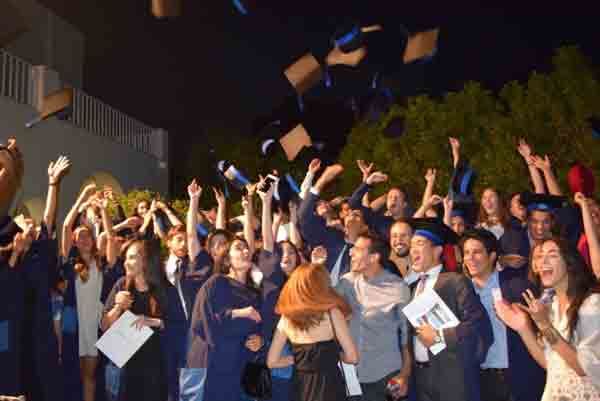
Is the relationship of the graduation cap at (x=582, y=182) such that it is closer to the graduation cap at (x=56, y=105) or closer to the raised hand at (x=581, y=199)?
the raised hand at (x=581, y=199)

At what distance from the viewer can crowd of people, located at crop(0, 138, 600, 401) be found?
4957mm

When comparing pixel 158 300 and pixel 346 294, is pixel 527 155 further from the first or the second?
pixel 158 300

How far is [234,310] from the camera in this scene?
19.5 feet

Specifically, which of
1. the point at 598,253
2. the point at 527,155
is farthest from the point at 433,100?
the point at 598,253

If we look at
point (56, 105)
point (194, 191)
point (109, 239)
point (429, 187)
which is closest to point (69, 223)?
point (109, 239)

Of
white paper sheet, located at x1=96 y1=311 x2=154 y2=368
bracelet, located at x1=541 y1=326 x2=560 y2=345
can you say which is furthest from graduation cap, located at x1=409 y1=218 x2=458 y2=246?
white paper sheet, located at x1=96 y1=311 x2=154 y2=368

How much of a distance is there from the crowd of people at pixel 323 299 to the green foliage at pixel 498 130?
13.6 m

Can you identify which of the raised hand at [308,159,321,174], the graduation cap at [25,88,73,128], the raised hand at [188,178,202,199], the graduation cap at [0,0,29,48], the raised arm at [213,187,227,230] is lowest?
the raised arm at [213,187,227,230]

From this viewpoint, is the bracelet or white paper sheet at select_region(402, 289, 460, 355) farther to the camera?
white paper sheet at select_region(402, 289, 460, 355)

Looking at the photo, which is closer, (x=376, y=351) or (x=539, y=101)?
(x=376, y=351)

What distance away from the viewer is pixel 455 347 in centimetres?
499

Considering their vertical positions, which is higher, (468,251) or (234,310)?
(468,251)

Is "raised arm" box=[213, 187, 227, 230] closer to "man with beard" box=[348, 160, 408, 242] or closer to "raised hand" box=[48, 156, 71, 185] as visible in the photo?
"man with beard" box=[348, 160, 408, 242]

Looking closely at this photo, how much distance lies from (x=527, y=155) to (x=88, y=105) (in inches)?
546
